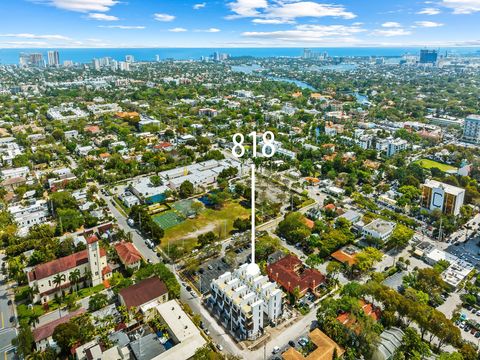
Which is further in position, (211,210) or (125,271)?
(211,210)

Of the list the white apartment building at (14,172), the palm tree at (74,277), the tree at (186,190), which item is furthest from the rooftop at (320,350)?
the white apartment building at (14,172)

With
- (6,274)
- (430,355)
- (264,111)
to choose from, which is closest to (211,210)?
(6,274)

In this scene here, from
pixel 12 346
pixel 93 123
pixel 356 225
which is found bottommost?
pixel 12 346

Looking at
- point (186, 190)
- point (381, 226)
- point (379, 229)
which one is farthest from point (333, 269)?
point (186, 190)

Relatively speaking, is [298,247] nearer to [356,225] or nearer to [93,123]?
[356,225]

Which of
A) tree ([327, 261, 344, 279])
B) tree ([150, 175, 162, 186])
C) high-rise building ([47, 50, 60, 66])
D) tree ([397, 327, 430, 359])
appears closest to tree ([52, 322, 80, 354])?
tree ([327, 261, 344, 279])

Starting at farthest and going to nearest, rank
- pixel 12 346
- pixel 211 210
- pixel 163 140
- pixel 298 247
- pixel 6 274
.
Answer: pixel 163 140 < pixel 211 210 < pixel 298 247 < pixel 6 274 < pixel 12 346

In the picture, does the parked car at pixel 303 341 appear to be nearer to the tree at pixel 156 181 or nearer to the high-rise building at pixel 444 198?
the high-rise building at pixel 444 198
